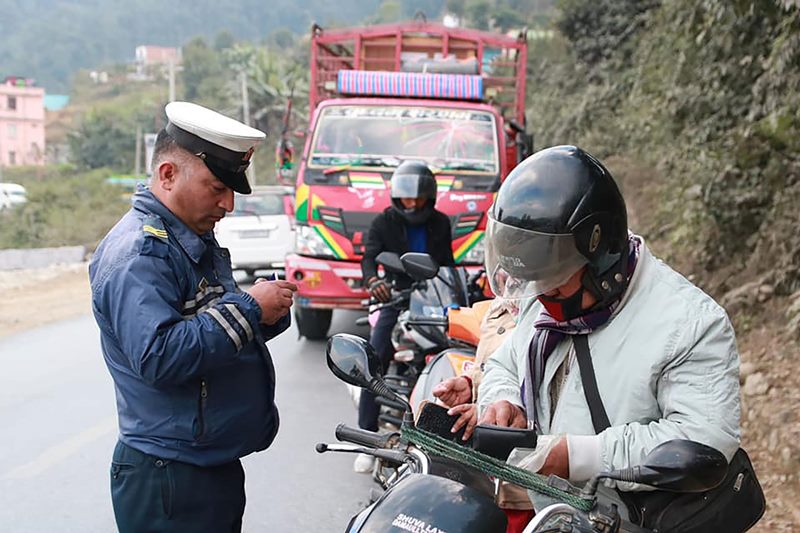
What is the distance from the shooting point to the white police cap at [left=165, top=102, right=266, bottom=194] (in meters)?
2.56

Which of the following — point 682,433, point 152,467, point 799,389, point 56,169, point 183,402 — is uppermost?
point 682,433

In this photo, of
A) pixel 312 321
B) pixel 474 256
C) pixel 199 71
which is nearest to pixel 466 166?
pixel 474 256

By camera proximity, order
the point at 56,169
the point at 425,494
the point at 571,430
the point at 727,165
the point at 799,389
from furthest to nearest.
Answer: the point at 56,169
the point at 727,165
the point at 799,389
the point at 571,430
the point at 425,494

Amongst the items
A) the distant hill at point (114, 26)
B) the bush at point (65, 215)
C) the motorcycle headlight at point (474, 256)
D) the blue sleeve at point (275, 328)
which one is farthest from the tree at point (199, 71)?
the blue sleeve at point (275, 328)

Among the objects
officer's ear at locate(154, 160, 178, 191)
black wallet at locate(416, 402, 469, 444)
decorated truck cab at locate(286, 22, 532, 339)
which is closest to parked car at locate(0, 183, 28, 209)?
decorated truck cab at locate(286, 22, 532, 339)

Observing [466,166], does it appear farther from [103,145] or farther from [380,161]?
[103,145]

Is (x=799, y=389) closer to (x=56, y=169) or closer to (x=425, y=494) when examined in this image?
(x=425, y=494)

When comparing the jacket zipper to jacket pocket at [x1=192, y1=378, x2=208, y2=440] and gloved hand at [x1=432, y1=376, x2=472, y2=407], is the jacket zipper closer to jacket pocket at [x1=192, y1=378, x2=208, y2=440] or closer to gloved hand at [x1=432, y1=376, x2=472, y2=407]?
jacket pocket at [x1=192, y1=378, x2=208, y2=440]

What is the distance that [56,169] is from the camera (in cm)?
7481

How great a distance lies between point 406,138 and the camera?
30.3 ft

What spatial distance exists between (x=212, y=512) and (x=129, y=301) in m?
0.70

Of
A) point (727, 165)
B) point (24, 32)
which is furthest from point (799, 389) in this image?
point (24, 32)

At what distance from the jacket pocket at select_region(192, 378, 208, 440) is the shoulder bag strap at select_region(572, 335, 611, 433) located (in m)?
1.08

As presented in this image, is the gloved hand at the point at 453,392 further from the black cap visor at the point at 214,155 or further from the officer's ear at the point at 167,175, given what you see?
the officer's ear at the point at 167,175
